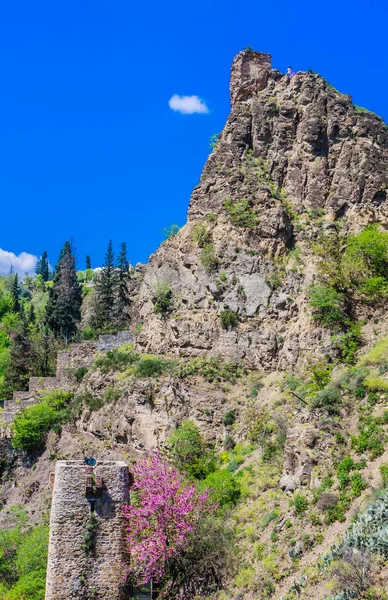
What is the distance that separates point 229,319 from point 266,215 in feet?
24.8

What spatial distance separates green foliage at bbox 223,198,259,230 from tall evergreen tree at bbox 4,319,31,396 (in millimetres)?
23854

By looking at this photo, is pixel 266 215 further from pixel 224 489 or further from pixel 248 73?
pixel 224 489

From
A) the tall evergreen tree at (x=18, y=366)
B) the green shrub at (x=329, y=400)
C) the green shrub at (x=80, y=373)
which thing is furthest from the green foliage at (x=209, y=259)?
the tall evergreen tree at (x=18, y=366)

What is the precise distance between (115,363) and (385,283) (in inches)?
687

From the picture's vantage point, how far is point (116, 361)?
38031mm

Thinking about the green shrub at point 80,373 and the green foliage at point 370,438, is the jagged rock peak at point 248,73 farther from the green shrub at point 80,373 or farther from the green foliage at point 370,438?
the green foliage at point 370,438

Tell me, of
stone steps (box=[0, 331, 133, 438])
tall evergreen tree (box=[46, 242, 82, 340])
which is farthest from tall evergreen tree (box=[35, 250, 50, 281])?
stone steps (box=[0, 331, 133, 438])

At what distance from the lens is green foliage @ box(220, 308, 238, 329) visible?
35156mm

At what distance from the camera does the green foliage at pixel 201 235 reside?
Answer: 3819cm

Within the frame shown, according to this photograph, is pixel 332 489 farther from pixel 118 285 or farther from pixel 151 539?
pixel 118 285

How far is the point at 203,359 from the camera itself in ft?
114

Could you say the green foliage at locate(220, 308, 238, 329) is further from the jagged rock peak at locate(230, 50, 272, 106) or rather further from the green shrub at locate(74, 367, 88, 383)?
the jagged rock peak at locate(230, 50, 272, 106)

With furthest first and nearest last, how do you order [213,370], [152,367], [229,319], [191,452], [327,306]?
[229,319], [152,367], [213,370], [327,306], [191,452]

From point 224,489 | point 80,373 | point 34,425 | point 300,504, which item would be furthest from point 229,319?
point 300,504
